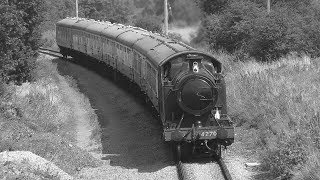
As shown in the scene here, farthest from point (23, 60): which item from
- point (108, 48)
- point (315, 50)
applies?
point (315, 50)

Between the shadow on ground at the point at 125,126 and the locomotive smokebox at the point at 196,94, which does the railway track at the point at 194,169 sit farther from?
the locomotive smokebox at the point at 196,94

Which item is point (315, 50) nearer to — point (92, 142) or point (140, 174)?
point (92, 142)

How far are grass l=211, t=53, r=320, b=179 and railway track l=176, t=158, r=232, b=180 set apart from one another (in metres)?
1.03

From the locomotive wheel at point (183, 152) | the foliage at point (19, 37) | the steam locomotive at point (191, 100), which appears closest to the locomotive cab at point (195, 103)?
the steam locomotive at point (191, 100)

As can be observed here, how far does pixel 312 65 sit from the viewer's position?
2320 centimetres

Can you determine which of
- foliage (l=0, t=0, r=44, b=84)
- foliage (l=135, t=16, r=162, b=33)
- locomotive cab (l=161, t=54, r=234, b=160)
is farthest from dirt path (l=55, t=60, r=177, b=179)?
foliage (l=135, t=16, r=162, b=33)

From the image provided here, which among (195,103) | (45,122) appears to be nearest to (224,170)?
(195,103)

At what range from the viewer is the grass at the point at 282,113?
1182 centimetres

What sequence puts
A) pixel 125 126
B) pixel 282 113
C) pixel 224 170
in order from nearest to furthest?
pixel 224 170
pixel 282 113
pixel 125 126

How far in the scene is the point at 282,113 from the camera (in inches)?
625

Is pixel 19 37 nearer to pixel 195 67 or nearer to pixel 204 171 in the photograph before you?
pixel 195 67

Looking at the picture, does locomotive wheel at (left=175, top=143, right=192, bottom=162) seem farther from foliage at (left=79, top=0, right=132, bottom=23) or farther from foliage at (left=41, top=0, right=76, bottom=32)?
foliage at (left=79, top=0, right=132, bottom=23)

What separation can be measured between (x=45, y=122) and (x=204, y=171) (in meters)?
7.59

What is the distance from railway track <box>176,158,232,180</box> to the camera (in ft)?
40.8
